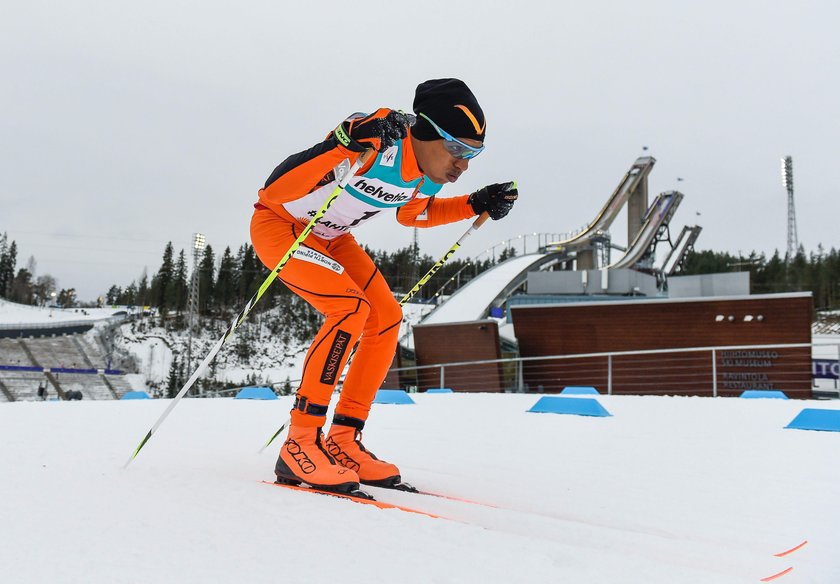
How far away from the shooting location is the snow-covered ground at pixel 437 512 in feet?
3.25

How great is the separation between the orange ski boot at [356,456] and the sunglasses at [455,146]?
1096 millimetres

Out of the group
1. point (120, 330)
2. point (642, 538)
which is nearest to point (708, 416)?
point (642, 538)

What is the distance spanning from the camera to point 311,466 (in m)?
1.79

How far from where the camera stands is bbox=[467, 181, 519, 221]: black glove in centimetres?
261

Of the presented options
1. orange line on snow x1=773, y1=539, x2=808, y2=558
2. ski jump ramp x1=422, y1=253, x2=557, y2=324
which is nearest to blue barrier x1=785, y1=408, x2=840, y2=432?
orange line on snow x1=773, y1=539, x2=808, y2=558

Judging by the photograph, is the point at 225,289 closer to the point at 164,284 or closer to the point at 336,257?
the point at 164,284

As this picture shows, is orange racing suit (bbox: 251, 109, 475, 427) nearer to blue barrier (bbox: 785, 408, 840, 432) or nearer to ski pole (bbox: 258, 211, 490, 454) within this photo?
ski pole (bbox: 258, 211, 490, 454)

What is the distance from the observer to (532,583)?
932 mm

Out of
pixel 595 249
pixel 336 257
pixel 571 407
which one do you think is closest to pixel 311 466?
pixel 336 257

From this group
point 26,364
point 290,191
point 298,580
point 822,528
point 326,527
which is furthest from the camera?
point 26,364

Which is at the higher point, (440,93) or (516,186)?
(440,93)

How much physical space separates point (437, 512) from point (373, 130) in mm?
1162

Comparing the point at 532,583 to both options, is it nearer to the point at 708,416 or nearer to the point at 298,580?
the point at 298,580

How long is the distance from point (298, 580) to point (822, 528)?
142cm
